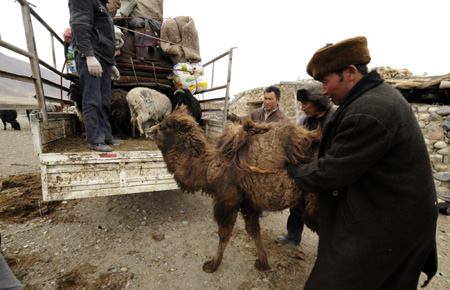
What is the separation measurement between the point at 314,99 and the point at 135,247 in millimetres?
3411

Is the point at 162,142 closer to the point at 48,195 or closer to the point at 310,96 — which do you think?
the point at 48,195

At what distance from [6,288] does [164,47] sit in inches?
201

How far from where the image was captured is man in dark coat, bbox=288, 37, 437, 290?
1209 millimetres

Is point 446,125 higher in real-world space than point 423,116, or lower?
lower

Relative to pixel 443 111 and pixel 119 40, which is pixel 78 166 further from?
pixel 443 111

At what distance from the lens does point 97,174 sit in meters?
2.74

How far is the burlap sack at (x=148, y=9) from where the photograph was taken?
19.3ft

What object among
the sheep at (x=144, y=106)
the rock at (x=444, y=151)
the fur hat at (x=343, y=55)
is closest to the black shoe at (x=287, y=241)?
the fur hat at (x=343, y=55)

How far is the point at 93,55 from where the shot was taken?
10.3ft

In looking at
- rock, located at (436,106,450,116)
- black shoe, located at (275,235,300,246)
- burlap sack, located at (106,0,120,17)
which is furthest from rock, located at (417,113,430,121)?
burlap sack, located at (106,0,120,17)

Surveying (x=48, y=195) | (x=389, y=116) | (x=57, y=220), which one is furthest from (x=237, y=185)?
(x=57, y=220)

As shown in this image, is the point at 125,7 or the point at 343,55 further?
the point at 125,7

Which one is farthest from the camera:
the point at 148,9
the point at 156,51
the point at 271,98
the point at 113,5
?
the point at 148,9

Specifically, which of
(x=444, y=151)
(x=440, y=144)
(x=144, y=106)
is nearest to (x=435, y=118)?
(x=440, y=144)
